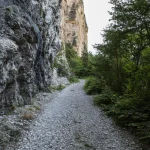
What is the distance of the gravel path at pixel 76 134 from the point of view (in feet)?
23.2

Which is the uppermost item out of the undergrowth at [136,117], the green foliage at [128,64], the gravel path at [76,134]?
the green foliage at [128,64]

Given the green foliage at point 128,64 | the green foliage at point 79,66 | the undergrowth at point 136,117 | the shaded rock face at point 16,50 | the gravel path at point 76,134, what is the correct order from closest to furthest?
the gravel path at point 76,134
the undergrowth at point 136,117
the green foliage at point 128,64
the shaded rock face at point 16,50
the green foliage at point 79,66

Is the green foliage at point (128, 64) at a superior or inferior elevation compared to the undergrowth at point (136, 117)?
superior

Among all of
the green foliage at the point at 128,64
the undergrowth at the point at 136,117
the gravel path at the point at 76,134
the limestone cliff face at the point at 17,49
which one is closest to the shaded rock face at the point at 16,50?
the limestone cliff face at the point at 17,49

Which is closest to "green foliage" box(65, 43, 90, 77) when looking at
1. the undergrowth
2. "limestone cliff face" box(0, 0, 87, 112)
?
"limestone cliff face" box(0, 0, 87, 112)

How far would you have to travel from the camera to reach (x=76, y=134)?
827 cm

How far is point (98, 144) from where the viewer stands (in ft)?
23.8

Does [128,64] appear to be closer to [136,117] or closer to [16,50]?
[136,117]

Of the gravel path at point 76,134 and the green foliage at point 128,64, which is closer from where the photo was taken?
the gravel path at point 76,134

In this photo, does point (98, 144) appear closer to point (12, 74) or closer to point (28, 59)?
point (12, 74)

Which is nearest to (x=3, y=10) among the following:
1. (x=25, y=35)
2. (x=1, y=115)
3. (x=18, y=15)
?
(x=18, y=15)

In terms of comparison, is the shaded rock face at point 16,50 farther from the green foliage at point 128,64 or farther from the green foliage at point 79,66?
the green foliage at point 79,66

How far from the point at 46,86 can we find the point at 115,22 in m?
11.8

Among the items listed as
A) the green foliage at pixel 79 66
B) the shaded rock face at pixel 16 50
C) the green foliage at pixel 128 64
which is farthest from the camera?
the green foliage at pixel 79 66
